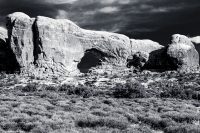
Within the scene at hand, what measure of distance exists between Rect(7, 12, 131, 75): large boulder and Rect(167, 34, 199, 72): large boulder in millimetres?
10898

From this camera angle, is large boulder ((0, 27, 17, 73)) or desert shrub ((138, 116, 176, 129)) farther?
large boulder ((0, 27, 17, 73))

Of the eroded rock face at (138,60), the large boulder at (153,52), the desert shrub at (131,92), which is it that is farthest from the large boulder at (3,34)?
the desert shrub at (131,92)

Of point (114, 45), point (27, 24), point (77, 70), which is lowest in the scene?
point (77, 70)

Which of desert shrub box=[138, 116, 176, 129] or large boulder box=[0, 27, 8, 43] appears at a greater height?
large boulder box=[0, 27, 8, 43]

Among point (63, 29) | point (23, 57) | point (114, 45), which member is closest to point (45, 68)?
point (23, 57)

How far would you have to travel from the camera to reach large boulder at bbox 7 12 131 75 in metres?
49.3

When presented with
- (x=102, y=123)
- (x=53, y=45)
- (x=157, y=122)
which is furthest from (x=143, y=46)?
(x=102, y=123)

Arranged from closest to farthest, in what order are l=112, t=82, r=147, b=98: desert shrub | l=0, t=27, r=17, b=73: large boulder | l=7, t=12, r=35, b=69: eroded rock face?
l=112, t=82, r=147, b=98: desert shrub → l=7, t=12, r=35, b=69: eroded rock face → l=0, t=27, r=17, b=73: large boulder

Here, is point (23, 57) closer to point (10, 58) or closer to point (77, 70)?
point (10, 58)

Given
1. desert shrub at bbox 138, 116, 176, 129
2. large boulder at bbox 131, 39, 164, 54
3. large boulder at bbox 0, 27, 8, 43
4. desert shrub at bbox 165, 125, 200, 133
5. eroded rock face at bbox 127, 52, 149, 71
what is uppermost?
large boulder at bbox 0, 27, 8, 43

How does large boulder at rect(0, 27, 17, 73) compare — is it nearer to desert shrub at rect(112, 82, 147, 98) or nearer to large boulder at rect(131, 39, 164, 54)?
large boulder at rect(131, 39, 164, 54)

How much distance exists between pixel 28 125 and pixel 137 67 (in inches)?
1761

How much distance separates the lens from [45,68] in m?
49.0

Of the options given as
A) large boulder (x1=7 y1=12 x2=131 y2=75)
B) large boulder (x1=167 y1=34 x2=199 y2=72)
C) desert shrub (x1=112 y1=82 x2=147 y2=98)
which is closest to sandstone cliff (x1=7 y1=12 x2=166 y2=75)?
large boulder (x1=7 y1=12 x2=131 y2=75)
